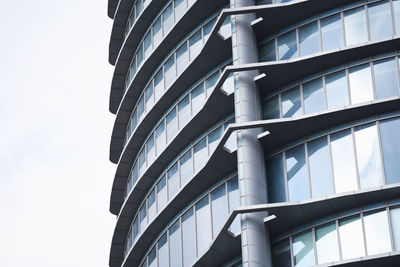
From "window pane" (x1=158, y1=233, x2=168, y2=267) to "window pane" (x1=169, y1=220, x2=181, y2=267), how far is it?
0.57 metres

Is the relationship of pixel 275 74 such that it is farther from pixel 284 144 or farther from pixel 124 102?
pixel 124 102

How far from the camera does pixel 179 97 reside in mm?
53656

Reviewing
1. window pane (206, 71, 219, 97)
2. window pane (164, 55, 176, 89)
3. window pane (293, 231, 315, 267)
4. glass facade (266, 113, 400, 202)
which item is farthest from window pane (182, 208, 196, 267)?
window pane (164, 55, 176, 89)

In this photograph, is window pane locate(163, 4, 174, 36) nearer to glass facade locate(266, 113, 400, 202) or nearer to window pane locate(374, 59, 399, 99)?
glass facade locate(266, 113, 400, 202)

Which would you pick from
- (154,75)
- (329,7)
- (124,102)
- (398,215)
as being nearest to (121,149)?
(124,102)

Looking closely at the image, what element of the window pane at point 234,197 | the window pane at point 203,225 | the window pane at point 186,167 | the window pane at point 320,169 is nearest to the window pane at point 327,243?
the window pane at point 320,169

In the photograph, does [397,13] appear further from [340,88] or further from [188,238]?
[188,238]

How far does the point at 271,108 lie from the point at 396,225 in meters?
8.84

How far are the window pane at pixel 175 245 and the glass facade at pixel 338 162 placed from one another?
7.32 m

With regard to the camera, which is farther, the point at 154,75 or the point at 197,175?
the point at 154,75

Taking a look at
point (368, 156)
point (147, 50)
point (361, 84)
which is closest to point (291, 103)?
point (361, 84)

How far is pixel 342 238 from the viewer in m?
41.1

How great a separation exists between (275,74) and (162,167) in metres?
10.5

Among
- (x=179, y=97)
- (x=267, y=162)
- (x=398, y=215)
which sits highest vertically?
(x=179, y=97)
